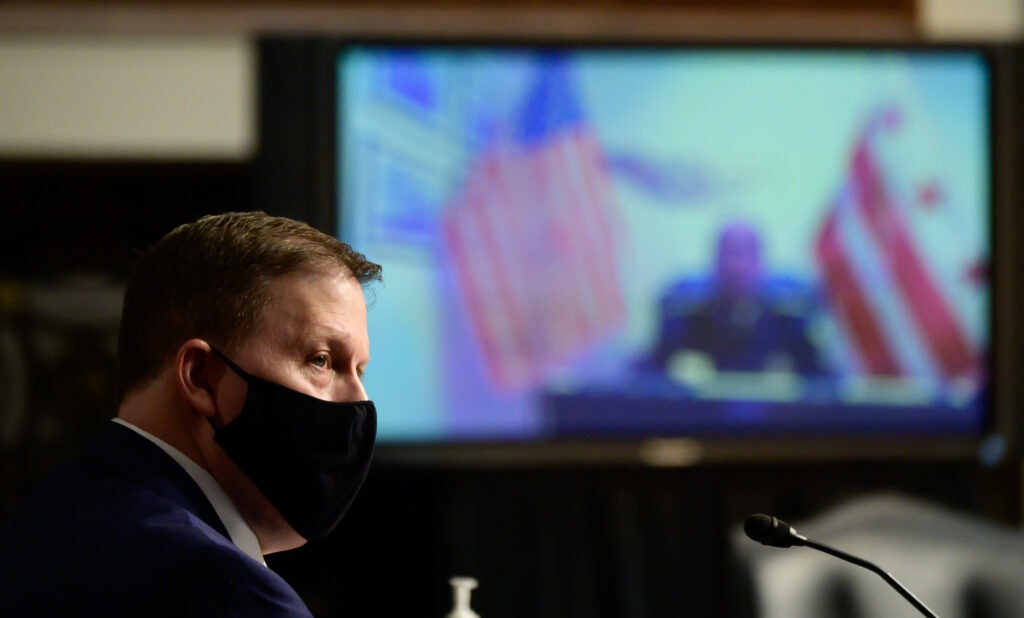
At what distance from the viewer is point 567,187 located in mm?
3086

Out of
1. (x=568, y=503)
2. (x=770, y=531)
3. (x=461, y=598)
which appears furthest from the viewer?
(x=568, y=503)

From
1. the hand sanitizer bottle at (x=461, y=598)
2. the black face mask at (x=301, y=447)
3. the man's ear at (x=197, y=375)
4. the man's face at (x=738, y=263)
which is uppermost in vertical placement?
the man's face at (x=738, y=263)

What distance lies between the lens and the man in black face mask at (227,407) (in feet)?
3.15

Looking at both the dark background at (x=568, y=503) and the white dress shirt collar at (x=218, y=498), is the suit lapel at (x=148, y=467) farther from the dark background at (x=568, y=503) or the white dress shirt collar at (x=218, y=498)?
the dark background at (x=568, y=503)

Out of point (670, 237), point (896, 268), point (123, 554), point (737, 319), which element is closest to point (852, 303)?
point (896, 268)

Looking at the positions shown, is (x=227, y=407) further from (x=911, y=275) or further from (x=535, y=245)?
(x=911, y=275)

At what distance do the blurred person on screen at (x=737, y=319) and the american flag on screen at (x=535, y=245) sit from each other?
0.16 meters

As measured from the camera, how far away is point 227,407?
3.64 feet

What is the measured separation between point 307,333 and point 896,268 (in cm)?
243

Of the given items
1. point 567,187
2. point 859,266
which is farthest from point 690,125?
point 859,266

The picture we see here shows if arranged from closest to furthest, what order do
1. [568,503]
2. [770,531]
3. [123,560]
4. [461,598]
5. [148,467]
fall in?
1. [123,560]
2. [148,467]
3. [770,531]
4. [461,598]
5. [568,503]

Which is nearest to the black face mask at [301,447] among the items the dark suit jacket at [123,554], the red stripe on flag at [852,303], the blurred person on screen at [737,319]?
the dark suit jacket at [123,554]

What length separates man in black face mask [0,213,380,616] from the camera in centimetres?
96

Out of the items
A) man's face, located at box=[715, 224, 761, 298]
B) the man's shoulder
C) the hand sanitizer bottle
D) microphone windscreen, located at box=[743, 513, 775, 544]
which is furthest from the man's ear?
man's face, located at box=[715, 224, 761, 298]
